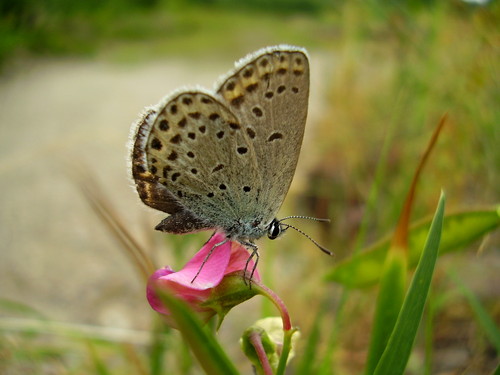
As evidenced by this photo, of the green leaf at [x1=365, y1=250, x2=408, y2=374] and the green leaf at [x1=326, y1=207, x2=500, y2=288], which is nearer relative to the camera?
the green leaf at [x1=365, y1=250, x2=408, y2=374]

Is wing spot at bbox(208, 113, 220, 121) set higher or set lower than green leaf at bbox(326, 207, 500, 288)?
higher

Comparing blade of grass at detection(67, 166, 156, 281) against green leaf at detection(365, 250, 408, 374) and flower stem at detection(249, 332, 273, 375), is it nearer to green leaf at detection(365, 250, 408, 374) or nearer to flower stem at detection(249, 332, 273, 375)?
flower stem at detection(249, 332, 273, 375)

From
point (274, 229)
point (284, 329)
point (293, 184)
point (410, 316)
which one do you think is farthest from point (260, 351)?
point (293, 184)

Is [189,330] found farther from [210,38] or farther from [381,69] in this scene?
[210,38]

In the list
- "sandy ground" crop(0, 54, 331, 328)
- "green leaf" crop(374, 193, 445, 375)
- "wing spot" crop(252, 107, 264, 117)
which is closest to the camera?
"green leaf" crop(374, 193, 445, 375)

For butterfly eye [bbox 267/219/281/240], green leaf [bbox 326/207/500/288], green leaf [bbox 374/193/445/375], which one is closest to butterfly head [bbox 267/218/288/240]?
butterfly eye [bbox 267/219/281/240]

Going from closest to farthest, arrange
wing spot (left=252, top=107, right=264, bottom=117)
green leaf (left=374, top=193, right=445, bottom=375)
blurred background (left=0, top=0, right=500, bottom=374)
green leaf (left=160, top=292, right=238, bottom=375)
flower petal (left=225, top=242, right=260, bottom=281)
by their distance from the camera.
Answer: green leaf (left=160, top=292, right=238, bottom=375)
green leaf (left=374, top=193, right=445, bottom=375)
flower petal (left=225, top=242, right=260, bottom=281)
wing spot (left=252, top=107, right=264, bottom=117)
blurred background (left=0, top=0, right=500, bottom=374)

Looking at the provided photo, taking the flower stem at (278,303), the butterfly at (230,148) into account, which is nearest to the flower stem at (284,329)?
the flower stem at (278,303)
